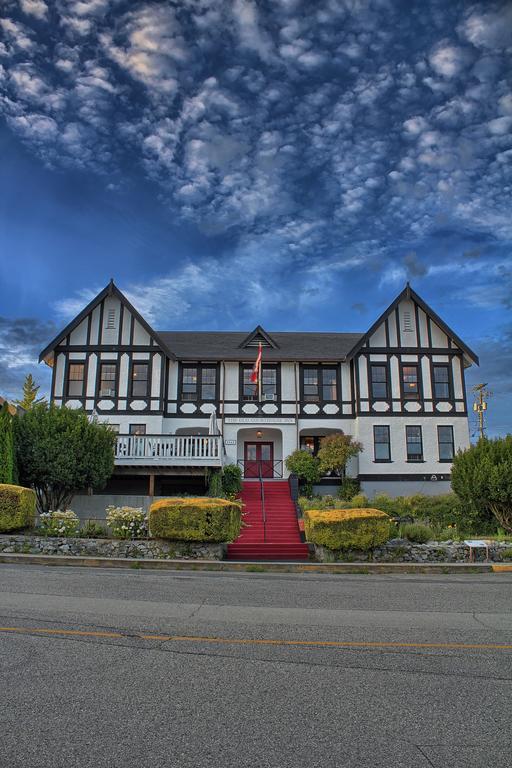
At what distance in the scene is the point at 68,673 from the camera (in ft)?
17.5

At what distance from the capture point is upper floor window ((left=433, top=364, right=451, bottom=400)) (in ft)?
99.2

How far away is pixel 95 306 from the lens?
30328 mm

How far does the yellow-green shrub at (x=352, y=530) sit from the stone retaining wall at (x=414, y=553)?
0.89 feet

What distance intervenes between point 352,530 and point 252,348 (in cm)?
1793

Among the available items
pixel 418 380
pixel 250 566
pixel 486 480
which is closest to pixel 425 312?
pixel 418 380

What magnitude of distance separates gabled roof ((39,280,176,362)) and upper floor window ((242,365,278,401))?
407 cm

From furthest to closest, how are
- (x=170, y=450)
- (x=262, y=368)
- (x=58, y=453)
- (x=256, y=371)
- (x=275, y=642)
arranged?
(x=262, y=368) → (x=256, y=371) → (x=170, y=450) → (x=58, y=453) → (x=275, y=642)

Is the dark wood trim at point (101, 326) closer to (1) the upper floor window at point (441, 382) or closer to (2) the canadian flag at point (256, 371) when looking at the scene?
(2) the canadian flag at point (256, 371)

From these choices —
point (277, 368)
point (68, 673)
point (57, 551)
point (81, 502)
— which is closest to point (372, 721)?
point (68, 673)

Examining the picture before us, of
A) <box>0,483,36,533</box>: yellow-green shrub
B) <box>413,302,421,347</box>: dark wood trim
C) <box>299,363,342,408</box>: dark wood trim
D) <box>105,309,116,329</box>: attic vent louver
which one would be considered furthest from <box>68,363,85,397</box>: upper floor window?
<box>413,302,421,347</box>: dark wood trim

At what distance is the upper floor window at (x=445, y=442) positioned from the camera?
29.3m

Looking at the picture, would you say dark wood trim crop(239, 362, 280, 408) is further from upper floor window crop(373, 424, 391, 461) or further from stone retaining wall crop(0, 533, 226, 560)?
stone retaining wall crop(0, 533, 226, 560)

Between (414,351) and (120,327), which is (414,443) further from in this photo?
(120,327)

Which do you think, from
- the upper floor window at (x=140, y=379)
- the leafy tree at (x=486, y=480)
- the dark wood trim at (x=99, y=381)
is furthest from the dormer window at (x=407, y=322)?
the dark wood trim at (x=99, y=381)
